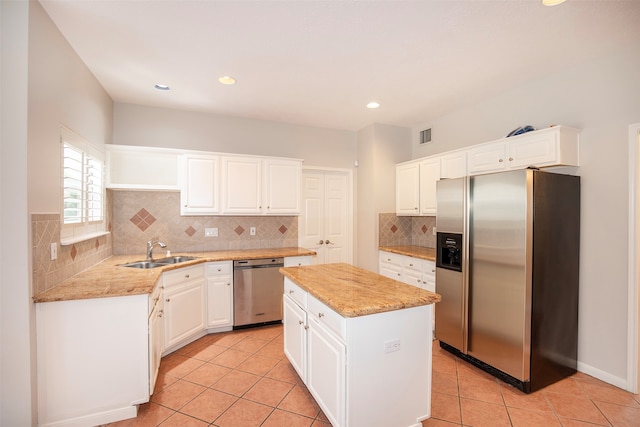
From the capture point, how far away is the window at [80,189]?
236 centimetres

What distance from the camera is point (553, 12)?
202 cm

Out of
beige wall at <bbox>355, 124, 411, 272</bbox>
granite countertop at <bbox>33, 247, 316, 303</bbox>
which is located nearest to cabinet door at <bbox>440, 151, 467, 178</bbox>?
beige wall at <bbox>355, 124, 411, 272</bbox>

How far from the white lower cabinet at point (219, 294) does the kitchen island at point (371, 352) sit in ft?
5.70

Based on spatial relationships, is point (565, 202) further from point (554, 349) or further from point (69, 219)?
point (69, 219)

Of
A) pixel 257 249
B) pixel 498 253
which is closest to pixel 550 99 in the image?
pixel 498 253

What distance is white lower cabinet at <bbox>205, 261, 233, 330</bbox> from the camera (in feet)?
11.6

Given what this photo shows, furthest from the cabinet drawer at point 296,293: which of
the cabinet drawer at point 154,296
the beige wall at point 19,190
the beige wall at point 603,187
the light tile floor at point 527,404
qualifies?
the beige wall at point 603,187

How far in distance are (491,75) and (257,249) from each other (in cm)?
337

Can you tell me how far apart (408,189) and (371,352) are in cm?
296

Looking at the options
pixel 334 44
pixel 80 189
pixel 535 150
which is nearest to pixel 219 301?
pixel 80 189

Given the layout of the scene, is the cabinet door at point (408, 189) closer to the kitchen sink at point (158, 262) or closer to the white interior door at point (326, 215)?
the white interior door at point (326, 215)

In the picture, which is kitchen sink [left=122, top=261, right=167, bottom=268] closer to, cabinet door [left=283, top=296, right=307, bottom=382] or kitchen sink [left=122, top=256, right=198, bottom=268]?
kitchen sink [left=122, top=256, right=198, bottom=268]

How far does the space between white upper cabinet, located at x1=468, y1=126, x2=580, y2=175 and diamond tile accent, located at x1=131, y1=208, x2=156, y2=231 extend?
154 inches

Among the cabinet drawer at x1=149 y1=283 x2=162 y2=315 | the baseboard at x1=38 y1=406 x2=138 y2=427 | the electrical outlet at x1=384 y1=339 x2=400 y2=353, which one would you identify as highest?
the cabinet drawer at x1=149 y1=283 x2=162 y2=315
